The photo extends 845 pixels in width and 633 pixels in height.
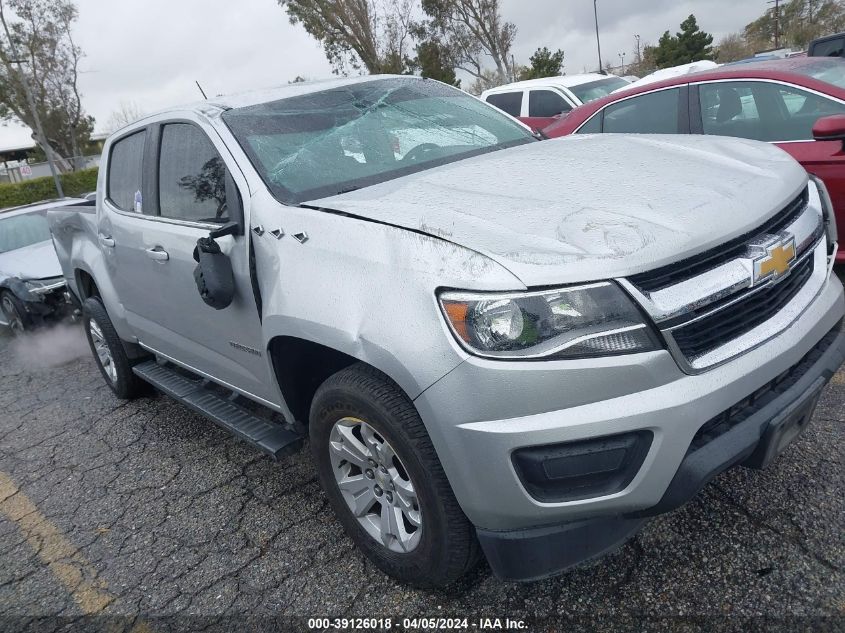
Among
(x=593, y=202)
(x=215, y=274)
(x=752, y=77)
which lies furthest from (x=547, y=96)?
(x=593, y=202)

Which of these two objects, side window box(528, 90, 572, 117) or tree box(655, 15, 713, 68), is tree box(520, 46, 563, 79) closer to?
tree box(655, 15, 713, 68)

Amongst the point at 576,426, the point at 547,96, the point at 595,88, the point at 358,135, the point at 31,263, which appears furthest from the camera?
the point at 595,88

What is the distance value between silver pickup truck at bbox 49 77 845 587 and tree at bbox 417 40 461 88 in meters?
36.8

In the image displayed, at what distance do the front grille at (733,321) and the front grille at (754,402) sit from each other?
0.60 ft

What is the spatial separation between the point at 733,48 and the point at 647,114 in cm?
5266

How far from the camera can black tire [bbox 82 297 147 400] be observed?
450 centimetres

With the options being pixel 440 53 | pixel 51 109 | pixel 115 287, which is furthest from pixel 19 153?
pixel 115 287

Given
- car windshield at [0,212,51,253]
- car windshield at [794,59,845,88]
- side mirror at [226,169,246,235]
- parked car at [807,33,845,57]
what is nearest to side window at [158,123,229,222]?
side mirror at [226,169,246,235]

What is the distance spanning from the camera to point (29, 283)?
22.7ft

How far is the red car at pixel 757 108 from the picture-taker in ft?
13.9

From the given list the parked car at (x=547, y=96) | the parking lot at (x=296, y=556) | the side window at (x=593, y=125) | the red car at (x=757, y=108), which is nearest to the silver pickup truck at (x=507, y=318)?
the parking lot at (x=296, y=556)

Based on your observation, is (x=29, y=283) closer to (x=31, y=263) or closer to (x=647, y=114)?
(x=31, y=263)

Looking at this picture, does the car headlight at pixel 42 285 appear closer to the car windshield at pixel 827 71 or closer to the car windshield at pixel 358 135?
the car windshield at pixel 358 135

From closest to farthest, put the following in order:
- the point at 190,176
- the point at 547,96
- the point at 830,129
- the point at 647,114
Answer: the point at 190,176 → the point at 830,129 → the point at 647,114 → the point at 547,96
